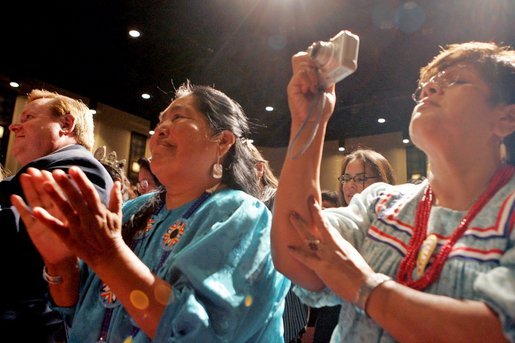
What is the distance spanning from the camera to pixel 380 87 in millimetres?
6074

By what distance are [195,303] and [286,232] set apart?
0.24 m

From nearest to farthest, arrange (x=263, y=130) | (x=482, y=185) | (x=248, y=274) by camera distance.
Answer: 1. (x=482, y=185)
2. (x=248, y=274)
3. (x=263, y=130)

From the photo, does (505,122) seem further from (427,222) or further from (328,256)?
(328,256)

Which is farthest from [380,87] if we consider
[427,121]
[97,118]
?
[427,121]

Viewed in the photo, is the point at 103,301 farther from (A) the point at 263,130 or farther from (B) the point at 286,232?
(A) the point at 263,130

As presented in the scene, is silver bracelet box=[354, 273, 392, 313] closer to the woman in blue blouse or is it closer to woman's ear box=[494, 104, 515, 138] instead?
the woman in blue blouse

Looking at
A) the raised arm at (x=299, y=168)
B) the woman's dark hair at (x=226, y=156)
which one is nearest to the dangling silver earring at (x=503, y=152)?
the raised arm at (x=299, y=168)

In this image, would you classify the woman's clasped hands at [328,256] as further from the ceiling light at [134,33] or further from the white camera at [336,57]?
the ceiling light at [134,33]

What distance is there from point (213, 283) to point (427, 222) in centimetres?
47

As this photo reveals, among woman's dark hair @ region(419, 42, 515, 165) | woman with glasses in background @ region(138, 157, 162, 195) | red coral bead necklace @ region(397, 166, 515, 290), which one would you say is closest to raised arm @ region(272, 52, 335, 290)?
red coral bead necklace @ region(397, 166, 515, 290)

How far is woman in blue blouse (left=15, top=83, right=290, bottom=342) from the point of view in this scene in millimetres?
864

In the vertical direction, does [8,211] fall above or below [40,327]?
above

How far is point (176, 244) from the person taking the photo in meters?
1.08

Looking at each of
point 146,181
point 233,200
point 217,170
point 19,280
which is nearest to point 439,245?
point 233,200
